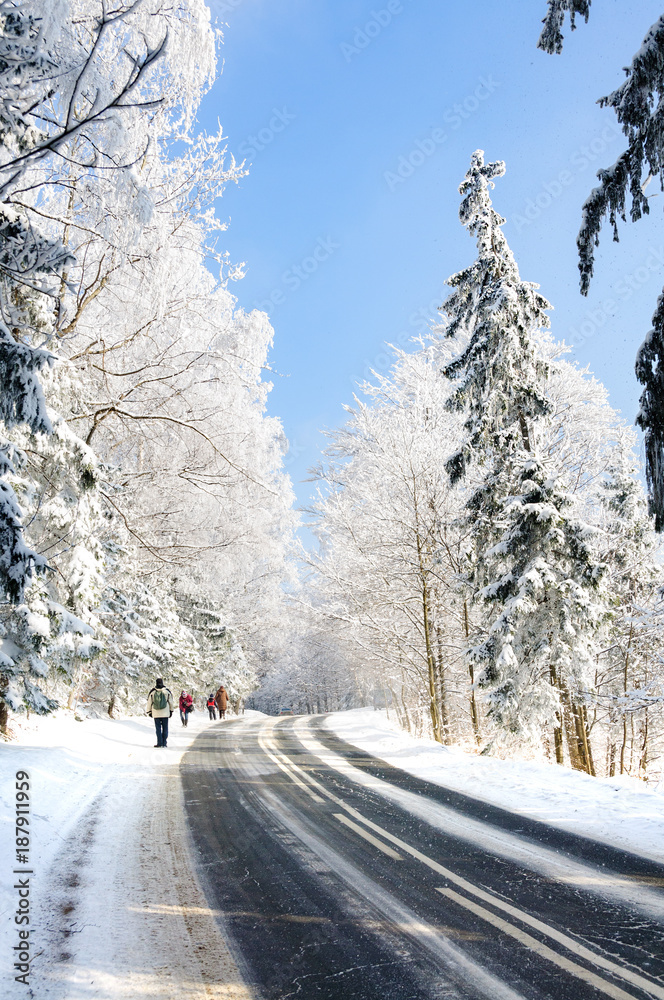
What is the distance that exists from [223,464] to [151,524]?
2.98 m

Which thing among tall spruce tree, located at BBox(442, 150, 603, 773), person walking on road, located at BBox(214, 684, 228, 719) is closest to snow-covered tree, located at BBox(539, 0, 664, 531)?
tall spruce tree, located at BBox(442, 150, 603, 773)

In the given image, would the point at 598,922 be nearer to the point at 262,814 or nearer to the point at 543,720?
the point at 262,814

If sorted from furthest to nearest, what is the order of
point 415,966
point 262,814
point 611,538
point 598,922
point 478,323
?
point 611,538
point 478,323
point 262,814
point 598,922
point 415,966

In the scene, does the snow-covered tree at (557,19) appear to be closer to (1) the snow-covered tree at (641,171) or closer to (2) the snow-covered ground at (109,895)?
(1) the snow-covered tree at (641,171)

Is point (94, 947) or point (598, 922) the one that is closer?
point (94, 947)

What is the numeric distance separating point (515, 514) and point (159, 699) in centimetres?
978

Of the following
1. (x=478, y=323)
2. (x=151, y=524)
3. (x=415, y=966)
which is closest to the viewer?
(x=415, y=966)

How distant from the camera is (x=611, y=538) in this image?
17031 millimetres

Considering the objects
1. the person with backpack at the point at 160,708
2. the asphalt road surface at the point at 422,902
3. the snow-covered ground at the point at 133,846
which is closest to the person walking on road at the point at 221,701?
the person with backpack at the point at 160,708

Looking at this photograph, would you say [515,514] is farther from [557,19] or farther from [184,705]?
[184,705]

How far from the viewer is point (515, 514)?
12.2 m

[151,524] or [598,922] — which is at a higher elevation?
[151,524]

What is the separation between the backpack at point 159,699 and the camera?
47.5ft

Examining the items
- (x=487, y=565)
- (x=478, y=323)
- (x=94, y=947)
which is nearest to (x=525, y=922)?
(x=94, y=947)
